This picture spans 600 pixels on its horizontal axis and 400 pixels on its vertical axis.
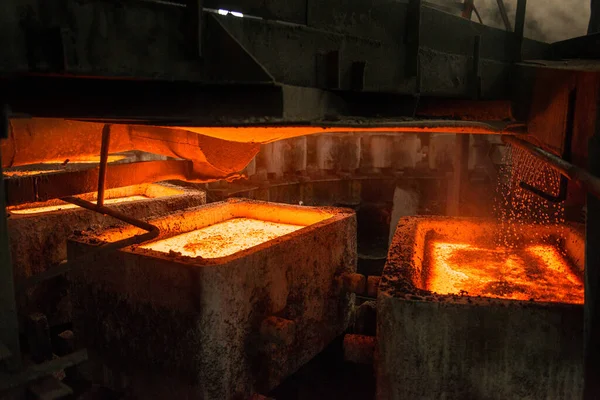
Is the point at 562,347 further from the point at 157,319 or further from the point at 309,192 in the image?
the point at 309,192

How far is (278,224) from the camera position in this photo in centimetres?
578

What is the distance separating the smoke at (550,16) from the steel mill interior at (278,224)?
37.8 feet

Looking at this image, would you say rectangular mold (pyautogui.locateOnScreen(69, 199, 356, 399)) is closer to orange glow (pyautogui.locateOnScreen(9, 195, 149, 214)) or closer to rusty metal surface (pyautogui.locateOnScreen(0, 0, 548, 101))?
rusty metal surface (pyautogui.locateOnScreen(0, 0, 548, 101))

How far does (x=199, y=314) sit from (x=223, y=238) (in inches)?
62.6

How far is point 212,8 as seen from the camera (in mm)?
2646

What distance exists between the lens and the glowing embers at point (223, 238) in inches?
180

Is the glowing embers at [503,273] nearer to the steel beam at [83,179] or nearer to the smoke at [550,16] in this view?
the steel beam at [83,179]

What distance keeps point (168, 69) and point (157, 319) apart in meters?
2.06

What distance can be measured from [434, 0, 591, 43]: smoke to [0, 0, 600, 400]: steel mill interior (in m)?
11.5

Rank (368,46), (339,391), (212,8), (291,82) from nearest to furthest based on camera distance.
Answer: (212,8)
(291,82)
(368,46)
(339,391)

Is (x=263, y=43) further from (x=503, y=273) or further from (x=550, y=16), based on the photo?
(x=550, y=16)

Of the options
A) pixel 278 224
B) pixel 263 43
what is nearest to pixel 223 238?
pixel 278 224

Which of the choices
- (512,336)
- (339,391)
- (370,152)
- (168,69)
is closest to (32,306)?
(339,391)

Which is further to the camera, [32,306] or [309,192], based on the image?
[309,192]
